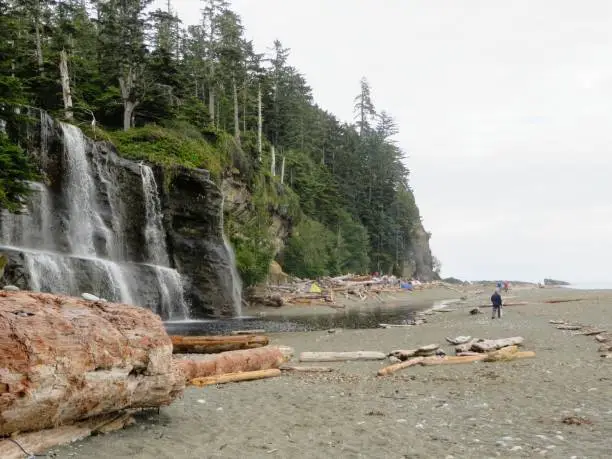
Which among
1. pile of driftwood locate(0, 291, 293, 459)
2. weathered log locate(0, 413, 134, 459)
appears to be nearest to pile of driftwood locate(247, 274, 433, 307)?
pile of driftwood locate(0, 291, 293, 459)

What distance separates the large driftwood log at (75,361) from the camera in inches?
191

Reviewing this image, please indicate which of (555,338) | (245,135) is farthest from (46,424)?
(245,135)

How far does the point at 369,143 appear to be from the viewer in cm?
8500

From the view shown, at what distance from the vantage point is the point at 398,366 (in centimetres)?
1228

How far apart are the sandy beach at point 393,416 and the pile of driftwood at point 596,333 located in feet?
3.24

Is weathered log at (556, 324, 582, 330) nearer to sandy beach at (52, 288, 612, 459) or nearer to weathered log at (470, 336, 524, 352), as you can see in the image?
weathered log at (470, 336, 524, 352)

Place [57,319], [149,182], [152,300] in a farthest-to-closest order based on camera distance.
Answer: [149,182] < [152,300] < [57,319]

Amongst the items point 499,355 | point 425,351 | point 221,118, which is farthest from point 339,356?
point 221,118

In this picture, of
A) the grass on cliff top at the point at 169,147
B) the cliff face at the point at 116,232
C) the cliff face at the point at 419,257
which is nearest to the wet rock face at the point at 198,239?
the cliff face at the point at 116,232

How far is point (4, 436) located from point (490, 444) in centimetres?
562

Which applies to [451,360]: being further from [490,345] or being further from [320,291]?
[320,291]

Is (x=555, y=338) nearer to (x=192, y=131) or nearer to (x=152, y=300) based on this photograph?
(x=152, y=300)

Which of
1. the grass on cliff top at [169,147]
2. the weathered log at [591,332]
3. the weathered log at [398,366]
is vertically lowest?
the weathered log at [591,332]

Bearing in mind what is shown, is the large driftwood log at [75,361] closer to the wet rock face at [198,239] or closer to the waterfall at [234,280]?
the wet rock face at [198,239]
